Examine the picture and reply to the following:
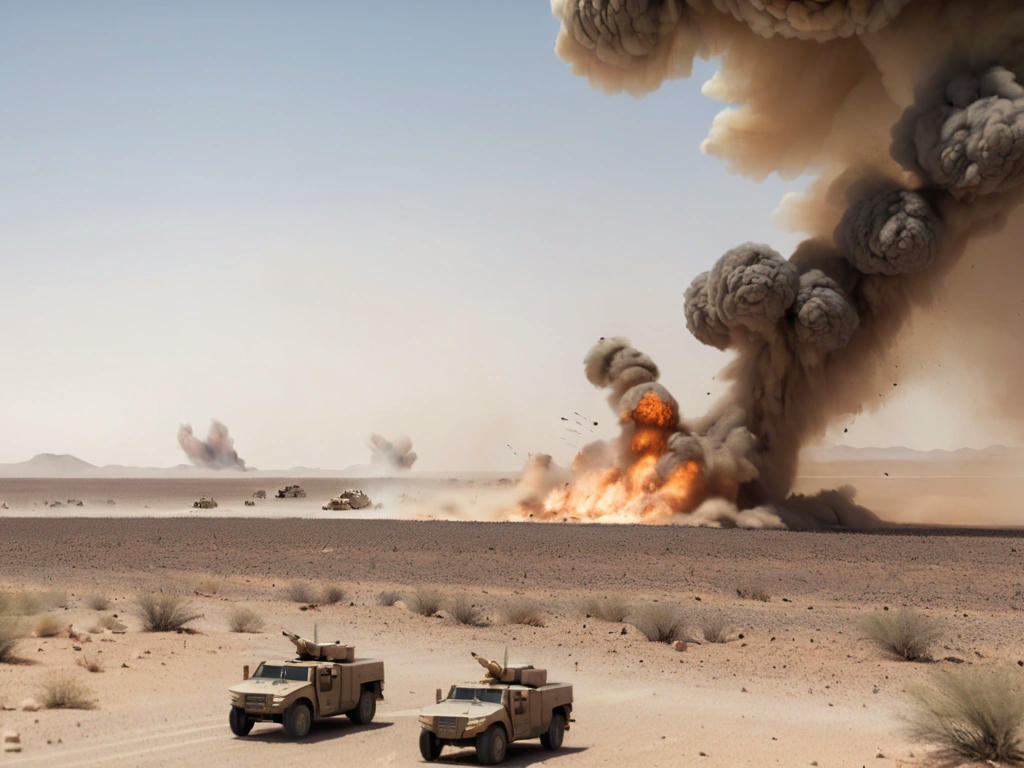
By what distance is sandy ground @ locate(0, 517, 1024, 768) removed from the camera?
14.8 meters

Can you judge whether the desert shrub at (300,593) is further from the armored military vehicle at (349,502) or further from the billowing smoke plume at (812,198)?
the armored military vehicle at (349,502)

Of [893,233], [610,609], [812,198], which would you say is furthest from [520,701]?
[812,198]

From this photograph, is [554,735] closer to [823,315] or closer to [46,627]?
[46,627]

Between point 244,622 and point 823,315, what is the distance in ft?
127

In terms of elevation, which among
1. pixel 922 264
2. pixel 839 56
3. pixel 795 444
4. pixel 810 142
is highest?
pixel 839 56

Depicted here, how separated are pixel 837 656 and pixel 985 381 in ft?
152

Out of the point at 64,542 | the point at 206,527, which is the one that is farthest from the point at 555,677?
the point at 206,527

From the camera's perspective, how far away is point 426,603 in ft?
93.0

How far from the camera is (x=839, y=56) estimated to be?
6194 cm

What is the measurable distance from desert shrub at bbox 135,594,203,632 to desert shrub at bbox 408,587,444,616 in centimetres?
593

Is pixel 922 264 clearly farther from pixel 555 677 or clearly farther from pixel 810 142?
pixel 555 677

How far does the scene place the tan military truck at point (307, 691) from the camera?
48.6 ft

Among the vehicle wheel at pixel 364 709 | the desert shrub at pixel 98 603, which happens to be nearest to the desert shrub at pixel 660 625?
the vehicle wheel at pixel 364 709

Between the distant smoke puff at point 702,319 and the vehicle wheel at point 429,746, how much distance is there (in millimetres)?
50060
